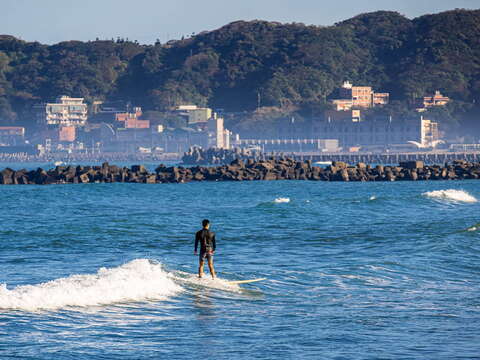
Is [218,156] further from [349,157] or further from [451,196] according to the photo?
[451,196]

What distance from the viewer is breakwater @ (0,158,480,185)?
74.7 metres

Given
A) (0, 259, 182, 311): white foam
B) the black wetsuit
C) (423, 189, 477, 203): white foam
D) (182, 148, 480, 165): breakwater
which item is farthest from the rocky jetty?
(0, 259, 182, 311): white foam

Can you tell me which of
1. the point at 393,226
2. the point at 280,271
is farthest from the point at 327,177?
the point at 280,271

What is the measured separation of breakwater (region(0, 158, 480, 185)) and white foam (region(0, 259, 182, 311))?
5204 cm

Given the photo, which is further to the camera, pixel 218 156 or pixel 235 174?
pixel 218 156

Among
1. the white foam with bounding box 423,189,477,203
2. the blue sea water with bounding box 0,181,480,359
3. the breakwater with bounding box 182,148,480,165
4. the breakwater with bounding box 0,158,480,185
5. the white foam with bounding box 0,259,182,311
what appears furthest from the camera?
the breakwater with bounding box 182,148,480,165

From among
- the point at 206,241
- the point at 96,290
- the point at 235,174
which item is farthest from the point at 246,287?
the point at 235,174

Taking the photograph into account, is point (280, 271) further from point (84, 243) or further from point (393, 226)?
point (393, 226)

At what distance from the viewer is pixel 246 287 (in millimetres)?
22234

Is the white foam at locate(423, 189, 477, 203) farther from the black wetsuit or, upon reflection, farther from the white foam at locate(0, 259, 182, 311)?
the white foam at locate(0, 259, 182, 311)

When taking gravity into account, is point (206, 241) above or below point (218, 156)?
above

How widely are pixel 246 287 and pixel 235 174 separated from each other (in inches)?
2262

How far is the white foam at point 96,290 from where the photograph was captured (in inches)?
758

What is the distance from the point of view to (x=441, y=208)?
46188 mm
